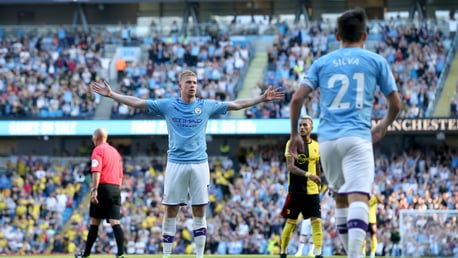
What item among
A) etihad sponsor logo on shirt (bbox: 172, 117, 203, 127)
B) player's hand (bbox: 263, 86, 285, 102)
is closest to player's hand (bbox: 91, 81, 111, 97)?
etihad sponsor logo on shirt (bbox: 172, 117, 203, 127)

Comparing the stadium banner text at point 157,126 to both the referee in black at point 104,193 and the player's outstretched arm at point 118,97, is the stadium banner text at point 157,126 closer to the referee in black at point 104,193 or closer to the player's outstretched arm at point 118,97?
the referee in black at point 104,193

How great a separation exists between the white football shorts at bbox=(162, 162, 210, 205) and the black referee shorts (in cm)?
275

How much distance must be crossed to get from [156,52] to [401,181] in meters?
12.1

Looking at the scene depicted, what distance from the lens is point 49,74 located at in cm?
Answer: 3759

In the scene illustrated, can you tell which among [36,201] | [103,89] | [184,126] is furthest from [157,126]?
[103,89]

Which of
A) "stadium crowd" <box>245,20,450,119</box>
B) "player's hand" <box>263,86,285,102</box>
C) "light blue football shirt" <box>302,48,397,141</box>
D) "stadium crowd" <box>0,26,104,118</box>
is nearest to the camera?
"light blue football shirt" <box>302,48,397,141</box>

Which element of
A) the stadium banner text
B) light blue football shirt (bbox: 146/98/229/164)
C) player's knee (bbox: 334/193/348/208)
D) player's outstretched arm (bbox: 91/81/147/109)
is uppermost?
the stadium banner text

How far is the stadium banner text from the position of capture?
104ft

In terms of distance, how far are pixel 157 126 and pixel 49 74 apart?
5973mm

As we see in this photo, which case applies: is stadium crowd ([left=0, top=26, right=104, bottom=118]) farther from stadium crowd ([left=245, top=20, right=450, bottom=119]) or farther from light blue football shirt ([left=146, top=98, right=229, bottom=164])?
light blue football shirt ([left=146, top=98, right=229, bottom=164])

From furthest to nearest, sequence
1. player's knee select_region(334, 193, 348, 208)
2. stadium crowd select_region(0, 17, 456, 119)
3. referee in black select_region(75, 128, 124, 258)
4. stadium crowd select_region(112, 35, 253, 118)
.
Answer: stadium crowd select_region(112, 35, 253, 118) < stadium crowd select_region(0, 17, 456, 119) < referee in black select_region(75, 128, 124, 258) < player's knee select_region(334, 193, 348, 208)

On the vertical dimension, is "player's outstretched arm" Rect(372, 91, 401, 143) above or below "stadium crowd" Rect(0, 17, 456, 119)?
below

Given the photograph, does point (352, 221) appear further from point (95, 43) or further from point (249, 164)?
point (95, 43)

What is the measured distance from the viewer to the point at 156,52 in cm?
3819
